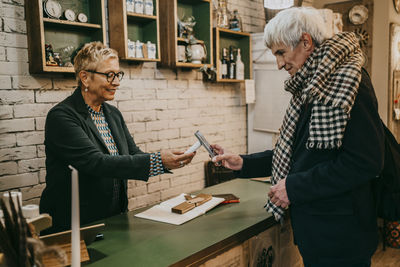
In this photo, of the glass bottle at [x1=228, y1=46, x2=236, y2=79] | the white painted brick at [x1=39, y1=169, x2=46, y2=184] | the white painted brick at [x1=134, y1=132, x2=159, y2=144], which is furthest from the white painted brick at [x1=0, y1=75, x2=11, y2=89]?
the glass bottle at [x1=228, y1=46, x2=236, y2=79]

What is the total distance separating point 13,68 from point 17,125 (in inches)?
13.8

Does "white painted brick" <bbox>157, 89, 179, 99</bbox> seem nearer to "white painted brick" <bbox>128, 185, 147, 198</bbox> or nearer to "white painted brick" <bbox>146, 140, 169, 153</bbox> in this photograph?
"white painted brick" <bbox>146, 140, 169, 153</bbox>

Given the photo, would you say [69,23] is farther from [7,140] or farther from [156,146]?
[156,146]

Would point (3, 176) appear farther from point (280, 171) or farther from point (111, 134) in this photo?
point (280, 171)

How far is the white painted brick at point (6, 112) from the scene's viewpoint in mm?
2226

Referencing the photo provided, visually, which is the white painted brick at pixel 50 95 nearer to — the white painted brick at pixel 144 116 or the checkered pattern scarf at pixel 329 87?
the white painted brick at pixel 144 116

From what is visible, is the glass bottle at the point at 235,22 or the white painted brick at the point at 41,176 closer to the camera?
the white painted brick at the point at 41,176

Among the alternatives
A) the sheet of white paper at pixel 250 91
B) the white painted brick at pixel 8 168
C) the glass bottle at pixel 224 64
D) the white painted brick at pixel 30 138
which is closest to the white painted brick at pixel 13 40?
the white painted brick at pixel 30 138

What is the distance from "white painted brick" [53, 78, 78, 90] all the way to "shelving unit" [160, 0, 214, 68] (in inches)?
32.5

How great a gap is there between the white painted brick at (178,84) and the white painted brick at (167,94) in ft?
0.13

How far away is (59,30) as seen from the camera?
2.45 metres

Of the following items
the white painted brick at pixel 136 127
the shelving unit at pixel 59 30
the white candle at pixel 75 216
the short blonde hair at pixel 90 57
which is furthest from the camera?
the white painted brick at pixel 136 127

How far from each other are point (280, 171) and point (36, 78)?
5.48ft

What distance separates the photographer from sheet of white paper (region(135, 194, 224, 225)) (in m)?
1.80
